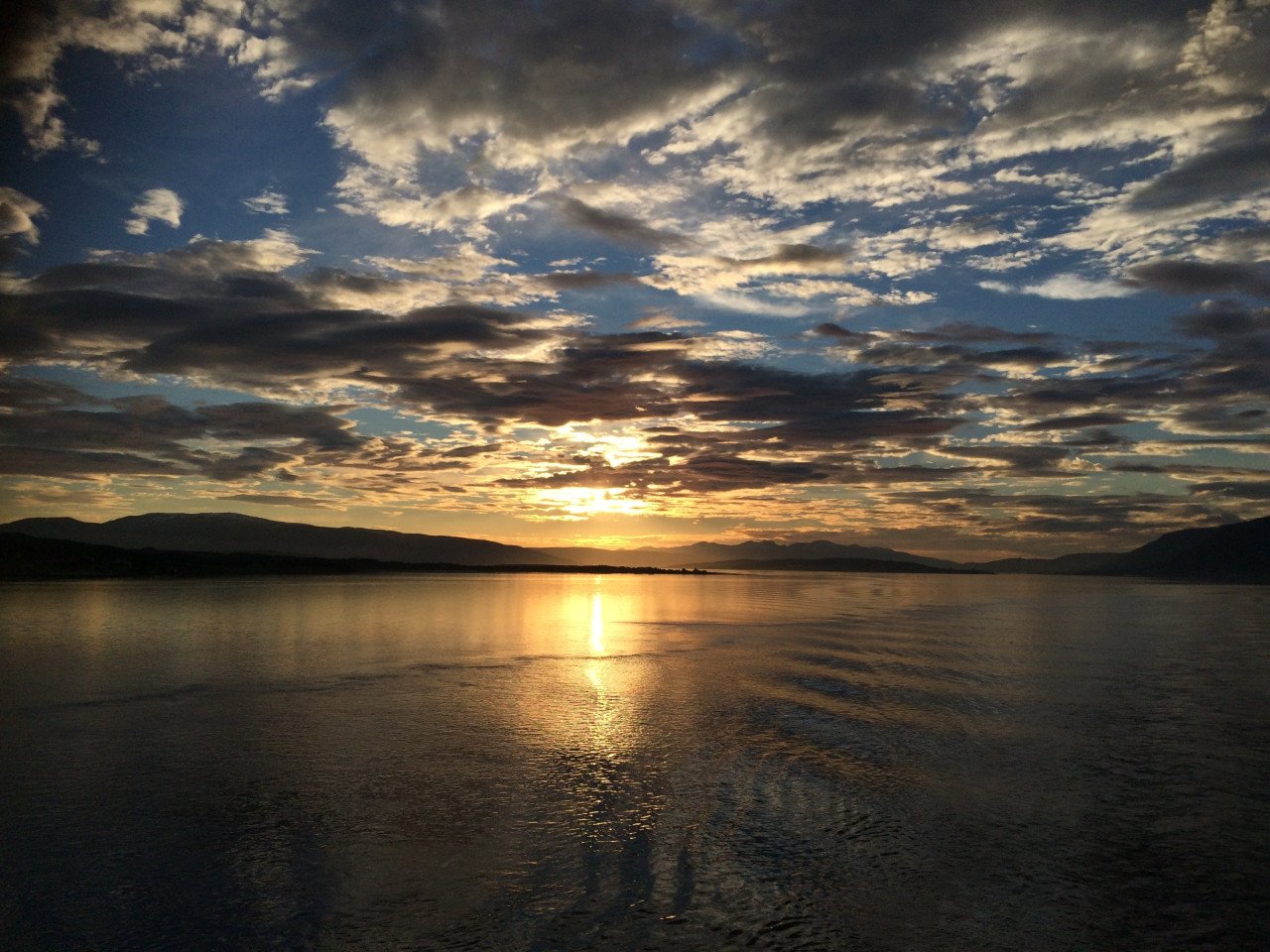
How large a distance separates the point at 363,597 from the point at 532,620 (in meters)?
21.2

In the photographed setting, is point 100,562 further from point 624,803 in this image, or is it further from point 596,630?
point 624,803

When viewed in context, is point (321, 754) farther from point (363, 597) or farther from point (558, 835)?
point (363, 597)

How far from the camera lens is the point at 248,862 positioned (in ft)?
31.7

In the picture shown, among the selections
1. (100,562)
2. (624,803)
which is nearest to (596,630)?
(624,803)

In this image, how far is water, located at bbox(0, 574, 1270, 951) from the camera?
8305 millimetres

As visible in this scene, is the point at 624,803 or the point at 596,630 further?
the point at 596,630

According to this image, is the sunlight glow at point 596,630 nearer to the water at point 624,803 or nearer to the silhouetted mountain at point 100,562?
the water at point 624,803

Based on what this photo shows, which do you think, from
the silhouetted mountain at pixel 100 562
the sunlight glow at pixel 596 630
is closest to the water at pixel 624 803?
the sunlight glow at pixel 596 630

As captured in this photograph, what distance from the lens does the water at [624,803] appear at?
27.2 ft

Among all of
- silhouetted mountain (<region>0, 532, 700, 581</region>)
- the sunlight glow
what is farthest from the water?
silhouetted mountain (<region>0, 532, 700, 581</region>)

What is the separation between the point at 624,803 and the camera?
1198 centimetres

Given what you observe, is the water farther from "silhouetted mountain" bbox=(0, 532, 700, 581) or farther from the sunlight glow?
"silhouetted mountain" bbox=(0, 532, 700, 581)

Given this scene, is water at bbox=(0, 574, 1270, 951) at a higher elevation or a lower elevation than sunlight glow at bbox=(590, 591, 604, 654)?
lower

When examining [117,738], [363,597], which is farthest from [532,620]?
[117,738]
